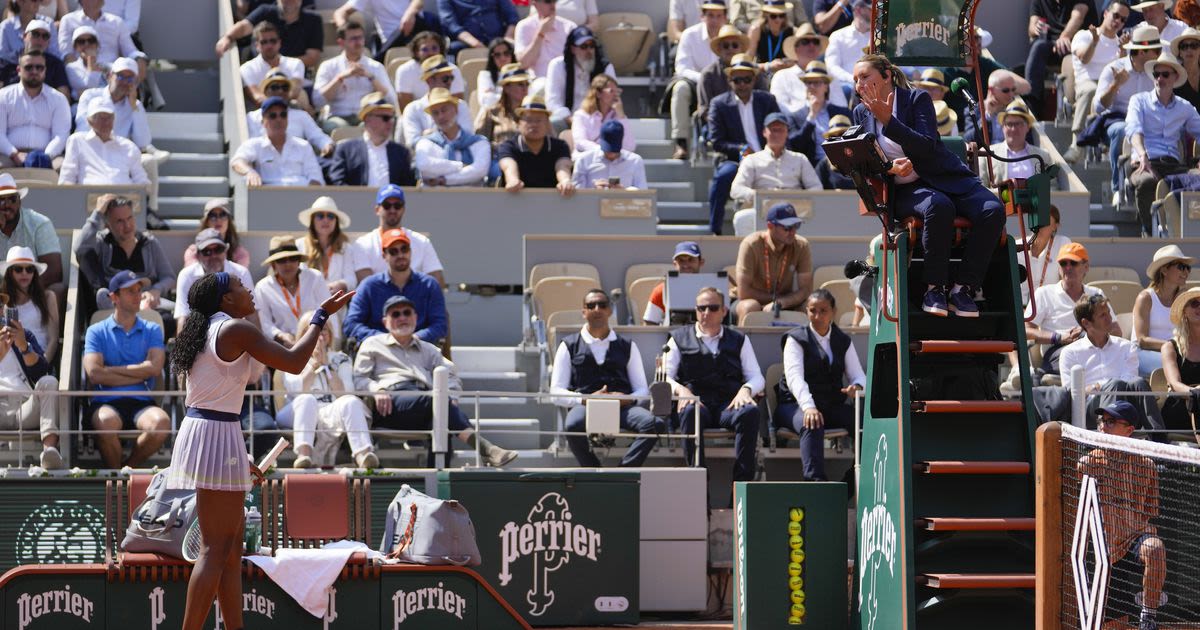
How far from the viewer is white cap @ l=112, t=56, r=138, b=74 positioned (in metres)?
16.1

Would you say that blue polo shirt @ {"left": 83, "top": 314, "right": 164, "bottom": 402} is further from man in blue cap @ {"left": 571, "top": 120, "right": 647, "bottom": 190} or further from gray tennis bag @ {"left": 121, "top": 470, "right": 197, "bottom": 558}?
man in blue cap @ {"left": 571, "top": 120, "right": 647, "bottom": 190}

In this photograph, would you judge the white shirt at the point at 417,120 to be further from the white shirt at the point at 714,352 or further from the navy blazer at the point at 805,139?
the white shirt at the point at 714,352

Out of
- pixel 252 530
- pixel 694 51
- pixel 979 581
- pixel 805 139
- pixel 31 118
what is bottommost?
pixel 979 581

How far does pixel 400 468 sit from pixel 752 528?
2793 millimetres

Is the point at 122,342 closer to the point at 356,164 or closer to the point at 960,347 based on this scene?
the point at 356,164

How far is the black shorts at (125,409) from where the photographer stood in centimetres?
1195

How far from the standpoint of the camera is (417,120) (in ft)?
54.4

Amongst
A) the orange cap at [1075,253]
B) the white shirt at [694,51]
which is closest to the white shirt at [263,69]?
the white shirt at [694,51]

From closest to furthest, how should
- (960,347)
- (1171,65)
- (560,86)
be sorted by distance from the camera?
(960,347), (1171,65), (560,86)

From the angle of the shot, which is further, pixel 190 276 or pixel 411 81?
pixel 411 81

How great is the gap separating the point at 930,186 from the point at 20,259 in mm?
6680

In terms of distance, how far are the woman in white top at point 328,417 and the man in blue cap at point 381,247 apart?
183 cm

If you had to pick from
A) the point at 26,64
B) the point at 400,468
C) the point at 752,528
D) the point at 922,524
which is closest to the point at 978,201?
the point at 922,524

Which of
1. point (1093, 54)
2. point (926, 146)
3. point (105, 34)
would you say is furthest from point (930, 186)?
point (105, 34)
